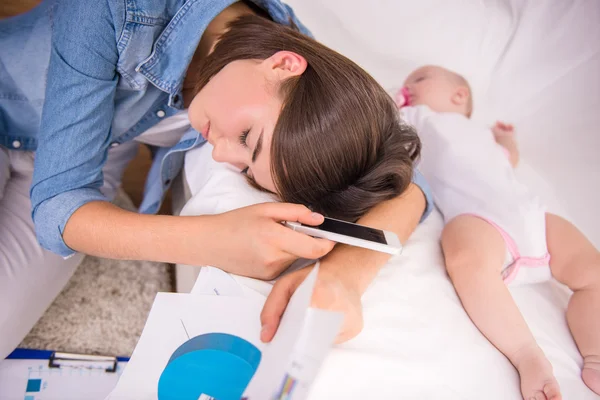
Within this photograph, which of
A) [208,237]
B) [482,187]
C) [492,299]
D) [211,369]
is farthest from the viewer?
[482,187]

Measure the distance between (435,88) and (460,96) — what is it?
0.08m

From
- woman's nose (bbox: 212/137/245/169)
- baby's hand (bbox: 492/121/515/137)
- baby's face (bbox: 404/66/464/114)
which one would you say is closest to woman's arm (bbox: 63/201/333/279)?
woman's nose (bbox: 212/137/245/169)

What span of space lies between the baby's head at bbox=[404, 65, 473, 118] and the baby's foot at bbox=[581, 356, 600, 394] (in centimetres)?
70

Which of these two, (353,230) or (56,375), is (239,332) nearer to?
(353,230)

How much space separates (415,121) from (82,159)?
0.80 metres

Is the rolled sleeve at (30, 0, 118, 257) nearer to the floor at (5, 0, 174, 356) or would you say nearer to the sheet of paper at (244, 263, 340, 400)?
the floor at (5, 0, 174, 356)

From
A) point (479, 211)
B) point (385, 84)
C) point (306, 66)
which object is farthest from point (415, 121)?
point (306, 66)

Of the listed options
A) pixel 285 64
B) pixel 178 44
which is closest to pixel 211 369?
pixel 285 64

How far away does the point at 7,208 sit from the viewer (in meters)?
0.90

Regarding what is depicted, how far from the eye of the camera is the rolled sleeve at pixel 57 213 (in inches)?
27.1

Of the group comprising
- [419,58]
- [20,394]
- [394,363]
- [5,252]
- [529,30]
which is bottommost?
[20,394]

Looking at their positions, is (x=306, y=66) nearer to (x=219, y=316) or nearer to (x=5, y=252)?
(x=219, y=316)

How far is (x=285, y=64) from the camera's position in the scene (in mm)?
691

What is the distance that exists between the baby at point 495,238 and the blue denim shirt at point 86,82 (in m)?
0.14
